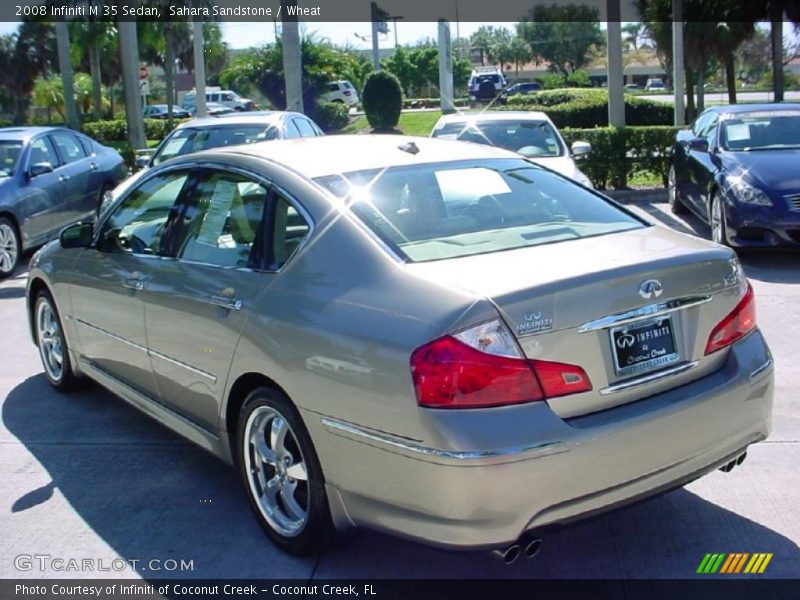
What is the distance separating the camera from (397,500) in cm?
333

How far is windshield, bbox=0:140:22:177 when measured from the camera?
1132 cm

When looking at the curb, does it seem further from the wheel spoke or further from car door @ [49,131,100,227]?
the wheel spoke

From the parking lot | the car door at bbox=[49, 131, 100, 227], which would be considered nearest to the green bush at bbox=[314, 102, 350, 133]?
the car door at bbox=[49, 131, 100, 227]

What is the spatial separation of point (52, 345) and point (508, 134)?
7.32 meters

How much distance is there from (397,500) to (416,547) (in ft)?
2.63

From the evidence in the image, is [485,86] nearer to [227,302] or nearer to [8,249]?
[8,249]

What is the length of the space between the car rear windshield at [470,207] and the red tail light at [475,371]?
544mm

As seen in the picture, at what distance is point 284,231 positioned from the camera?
408 cm

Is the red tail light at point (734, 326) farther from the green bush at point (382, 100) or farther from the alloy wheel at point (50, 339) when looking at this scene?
the green bush at point (382, 100)

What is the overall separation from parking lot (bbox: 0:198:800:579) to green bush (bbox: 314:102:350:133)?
3649cm

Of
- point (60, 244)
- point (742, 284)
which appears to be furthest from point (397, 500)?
point (60, 244)

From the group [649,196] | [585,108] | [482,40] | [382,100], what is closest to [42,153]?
[649,196]

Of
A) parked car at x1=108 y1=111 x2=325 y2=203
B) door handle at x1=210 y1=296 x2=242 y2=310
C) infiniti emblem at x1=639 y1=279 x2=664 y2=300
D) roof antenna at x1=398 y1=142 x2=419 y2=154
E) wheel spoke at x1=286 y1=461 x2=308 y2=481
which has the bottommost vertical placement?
wheel spoke at x1=286 y1=461 x2=308 y2=481

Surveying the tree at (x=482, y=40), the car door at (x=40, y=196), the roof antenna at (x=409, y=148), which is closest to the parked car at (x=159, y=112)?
the tree at (x=482, y=40)
